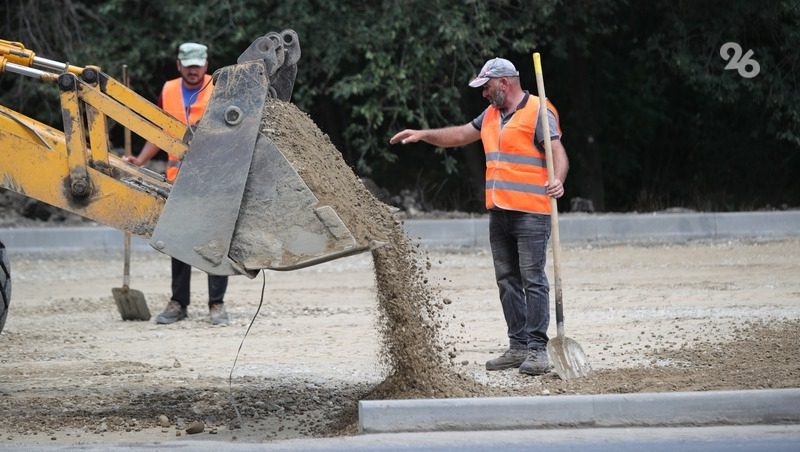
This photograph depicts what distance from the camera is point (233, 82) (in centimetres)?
614

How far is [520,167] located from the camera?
7.61 metres

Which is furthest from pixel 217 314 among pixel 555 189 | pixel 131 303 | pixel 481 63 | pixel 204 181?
pixel 481 63

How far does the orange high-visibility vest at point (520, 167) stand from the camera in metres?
7.59

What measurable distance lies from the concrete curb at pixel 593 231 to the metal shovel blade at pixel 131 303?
4.73 meters

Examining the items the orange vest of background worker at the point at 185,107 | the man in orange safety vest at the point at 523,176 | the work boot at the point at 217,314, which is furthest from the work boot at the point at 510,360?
the work boot at the point at 217,314

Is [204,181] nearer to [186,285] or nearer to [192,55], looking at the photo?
[192,55]

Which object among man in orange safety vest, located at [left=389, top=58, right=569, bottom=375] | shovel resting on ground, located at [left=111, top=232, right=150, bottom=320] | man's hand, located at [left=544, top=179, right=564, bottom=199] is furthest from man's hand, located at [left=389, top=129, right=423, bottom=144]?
shovel resting on ground, located at [left=111, top=232, right=150, bottom=320]

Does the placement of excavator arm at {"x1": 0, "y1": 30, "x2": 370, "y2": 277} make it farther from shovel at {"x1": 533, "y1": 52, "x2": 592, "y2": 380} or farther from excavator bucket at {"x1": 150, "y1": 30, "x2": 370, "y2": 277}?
shovel at {"x1": 533, "y1": 52, "x2": 592, "y2": 380}

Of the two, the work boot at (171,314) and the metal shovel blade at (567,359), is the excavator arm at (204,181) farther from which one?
the work boot at (171,314)

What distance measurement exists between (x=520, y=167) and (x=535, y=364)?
1.17m

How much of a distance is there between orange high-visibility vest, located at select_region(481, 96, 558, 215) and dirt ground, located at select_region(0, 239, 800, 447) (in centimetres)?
80

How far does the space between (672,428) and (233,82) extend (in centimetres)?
270

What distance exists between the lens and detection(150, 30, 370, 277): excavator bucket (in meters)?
5.96

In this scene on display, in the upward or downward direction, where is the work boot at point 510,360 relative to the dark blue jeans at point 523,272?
downward
